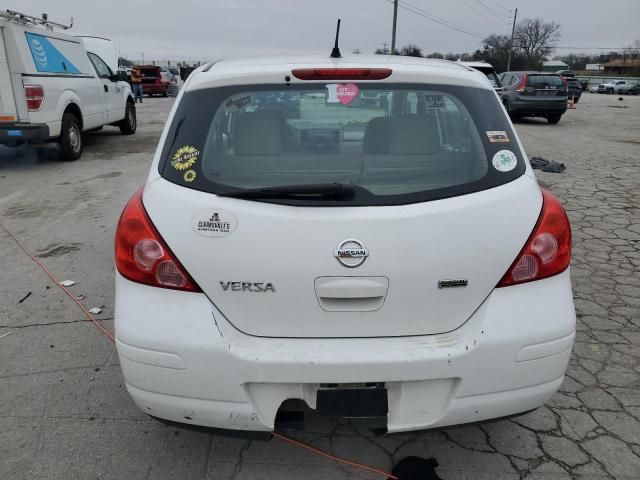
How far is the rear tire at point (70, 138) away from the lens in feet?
30.4

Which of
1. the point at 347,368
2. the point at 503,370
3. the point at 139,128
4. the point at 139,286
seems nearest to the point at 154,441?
the point at 139,286

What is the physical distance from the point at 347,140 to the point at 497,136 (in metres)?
0.61

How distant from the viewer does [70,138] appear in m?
9.51

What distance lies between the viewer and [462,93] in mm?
2086

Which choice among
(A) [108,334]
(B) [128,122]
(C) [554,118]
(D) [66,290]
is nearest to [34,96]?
(B) [128,122]

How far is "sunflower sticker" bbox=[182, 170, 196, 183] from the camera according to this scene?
1.93 m

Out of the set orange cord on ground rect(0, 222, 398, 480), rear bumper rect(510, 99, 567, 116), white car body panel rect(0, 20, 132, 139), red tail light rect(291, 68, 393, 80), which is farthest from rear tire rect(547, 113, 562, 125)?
red tail light rect(291, 68, 393, 80)

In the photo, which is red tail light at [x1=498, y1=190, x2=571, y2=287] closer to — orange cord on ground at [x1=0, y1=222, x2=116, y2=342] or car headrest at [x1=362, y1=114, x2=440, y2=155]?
car headrest at [x1=362, y1=114, x2=440, y2=155]

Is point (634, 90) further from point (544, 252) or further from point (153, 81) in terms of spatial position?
point (544, 252)

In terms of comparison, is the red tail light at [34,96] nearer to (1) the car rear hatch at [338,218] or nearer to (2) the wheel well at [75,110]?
(2) the wheel well at [75,110]

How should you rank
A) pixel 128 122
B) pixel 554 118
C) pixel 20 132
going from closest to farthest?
pixel 20 132 < pixel 128 122 < pixel 554 118

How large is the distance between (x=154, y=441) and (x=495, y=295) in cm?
169

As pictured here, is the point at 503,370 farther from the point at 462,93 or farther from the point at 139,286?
the point at 139,286

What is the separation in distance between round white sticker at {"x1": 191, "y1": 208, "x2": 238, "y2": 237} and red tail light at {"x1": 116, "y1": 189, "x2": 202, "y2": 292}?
0.50 ft
